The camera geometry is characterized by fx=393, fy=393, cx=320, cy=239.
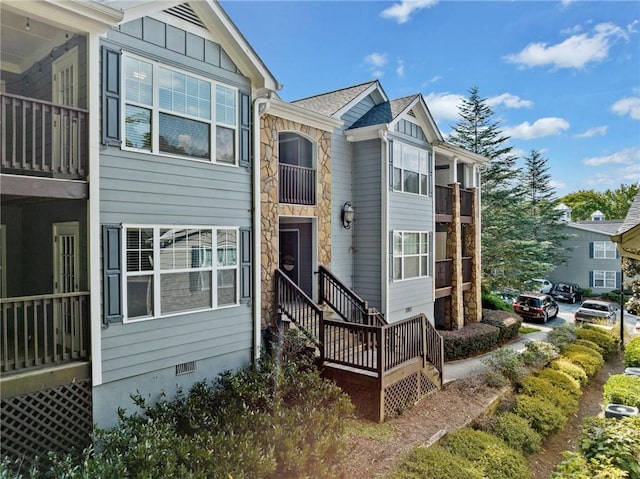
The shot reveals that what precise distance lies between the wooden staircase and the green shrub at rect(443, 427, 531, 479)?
143 centimetres

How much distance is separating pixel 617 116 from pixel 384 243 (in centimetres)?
1728

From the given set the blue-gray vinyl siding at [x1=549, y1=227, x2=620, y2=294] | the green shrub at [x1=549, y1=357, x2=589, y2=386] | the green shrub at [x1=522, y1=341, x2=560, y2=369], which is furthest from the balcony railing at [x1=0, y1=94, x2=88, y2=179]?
the blue-gray vinyl siding at [x1=549, y1=227, x2=620, y2=294]

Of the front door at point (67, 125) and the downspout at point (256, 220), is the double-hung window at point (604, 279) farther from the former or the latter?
the front door at point (67, 125)

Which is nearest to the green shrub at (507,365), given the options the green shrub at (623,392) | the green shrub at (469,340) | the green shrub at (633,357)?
the green shrub at (623,392)

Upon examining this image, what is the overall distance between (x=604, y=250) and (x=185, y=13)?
38.9 m

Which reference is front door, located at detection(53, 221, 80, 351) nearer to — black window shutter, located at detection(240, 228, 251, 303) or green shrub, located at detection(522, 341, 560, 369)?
black window shutter, located at detection(240, 228, 251, 303)

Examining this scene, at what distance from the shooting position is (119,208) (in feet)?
21.0

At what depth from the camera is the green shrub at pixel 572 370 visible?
38.2ft

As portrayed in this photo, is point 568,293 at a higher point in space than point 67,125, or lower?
lower

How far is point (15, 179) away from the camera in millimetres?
5227

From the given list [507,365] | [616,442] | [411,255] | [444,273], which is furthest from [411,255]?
[616,442]

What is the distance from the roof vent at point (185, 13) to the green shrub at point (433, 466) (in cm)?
845

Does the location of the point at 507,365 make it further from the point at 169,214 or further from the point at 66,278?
the point at 66,278

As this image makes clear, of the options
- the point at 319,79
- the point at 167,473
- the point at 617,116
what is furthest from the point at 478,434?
the point at 617,116
